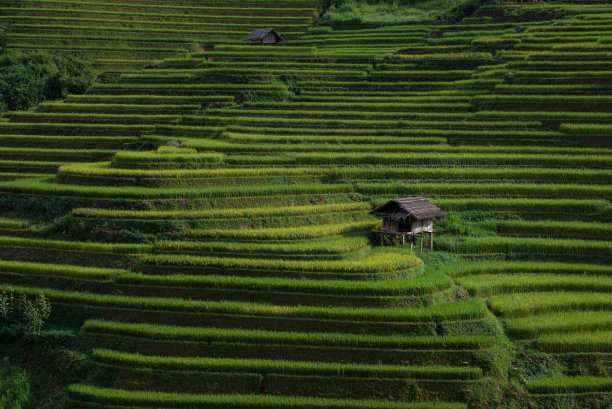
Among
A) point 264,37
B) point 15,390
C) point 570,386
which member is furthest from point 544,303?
point 264,37

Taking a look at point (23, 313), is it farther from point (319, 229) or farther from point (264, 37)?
point (264, 37)

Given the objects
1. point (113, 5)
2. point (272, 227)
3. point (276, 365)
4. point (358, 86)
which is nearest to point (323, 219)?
point (272, 227)

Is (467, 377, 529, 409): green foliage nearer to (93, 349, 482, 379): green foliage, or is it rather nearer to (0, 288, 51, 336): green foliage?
(93, 349, 482, 379): green foliage

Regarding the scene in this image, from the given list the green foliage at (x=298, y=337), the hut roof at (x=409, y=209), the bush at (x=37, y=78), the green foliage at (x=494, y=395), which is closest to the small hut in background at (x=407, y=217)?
the hut roof at (x=409, y=209)

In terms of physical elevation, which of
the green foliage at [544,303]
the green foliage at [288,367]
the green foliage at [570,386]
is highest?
the green foliage at [544,303]

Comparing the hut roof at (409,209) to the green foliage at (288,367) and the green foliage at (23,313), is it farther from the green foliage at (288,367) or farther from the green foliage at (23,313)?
the green foliage at (23,313)

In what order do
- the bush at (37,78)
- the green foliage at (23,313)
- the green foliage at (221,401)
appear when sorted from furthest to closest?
the bush at (37,78) < the green foliage at (23,313) < the green foliage at (221,401)
